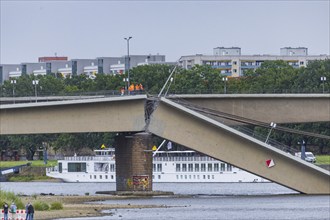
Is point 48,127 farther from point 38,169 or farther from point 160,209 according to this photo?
point 38,169

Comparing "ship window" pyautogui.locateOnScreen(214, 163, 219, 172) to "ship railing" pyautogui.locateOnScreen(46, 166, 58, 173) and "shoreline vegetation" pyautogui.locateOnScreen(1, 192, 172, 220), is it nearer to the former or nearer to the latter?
"ship railing" pyautogui.locateOnScreen(46, 166, 58, 173)

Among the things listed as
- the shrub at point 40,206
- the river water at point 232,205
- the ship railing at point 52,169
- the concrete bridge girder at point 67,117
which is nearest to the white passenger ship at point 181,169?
the ship railing at point 52,169

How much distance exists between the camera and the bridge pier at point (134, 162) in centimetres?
12500

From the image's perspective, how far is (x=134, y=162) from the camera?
414 ft

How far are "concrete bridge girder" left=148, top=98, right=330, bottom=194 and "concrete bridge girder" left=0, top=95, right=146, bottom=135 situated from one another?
2.87 m

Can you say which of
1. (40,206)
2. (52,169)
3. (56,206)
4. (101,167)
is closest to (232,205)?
(56,206)

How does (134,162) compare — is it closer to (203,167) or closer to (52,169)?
(203,167)

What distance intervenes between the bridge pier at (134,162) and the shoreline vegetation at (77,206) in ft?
3.54

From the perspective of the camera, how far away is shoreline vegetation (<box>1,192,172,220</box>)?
3912 inches

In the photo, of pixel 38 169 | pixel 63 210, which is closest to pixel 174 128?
pixel 63 210

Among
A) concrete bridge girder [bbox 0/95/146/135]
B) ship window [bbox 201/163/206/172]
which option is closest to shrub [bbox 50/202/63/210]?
concrete bridge girder [bbox 0/95/146/135]

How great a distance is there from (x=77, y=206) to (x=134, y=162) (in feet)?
55.3

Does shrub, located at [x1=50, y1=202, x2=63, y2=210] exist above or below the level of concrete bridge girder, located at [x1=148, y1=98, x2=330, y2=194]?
below

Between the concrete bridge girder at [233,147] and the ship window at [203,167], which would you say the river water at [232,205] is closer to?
the concrete bridge girder at [233,147]
